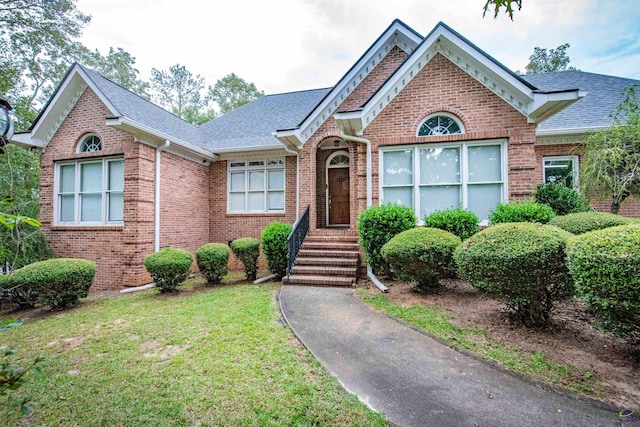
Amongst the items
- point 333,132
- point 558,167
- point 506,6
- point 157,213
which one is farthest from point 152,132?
point 558,167

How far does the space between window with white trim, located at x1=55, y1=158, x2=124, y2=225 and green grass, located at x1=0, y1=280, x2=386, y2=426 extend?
156 inches

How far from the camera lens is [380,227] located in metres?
6.65

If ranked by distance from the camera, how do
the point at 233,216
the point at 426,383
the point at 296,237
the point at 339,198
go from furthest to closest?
the point at 233,216 < the point at 339,198 < the point at 296,237 < the point at 426,383

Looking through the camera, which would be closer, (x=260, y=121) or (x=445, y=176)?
(x=445, y=176)

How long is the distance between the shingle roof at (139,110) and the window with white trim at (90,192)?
146cm

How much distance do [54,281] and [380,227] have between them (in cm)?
715

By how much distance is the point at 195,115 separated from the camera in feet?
91.3

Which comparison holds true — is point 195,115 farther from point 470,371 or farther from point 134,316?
point 470,371

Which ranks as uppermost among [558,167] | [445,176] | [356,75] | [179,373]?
[356,75]

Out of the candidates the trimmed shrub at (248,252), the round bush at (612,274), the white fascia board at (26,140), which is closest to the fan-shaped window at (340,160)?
the trimmed shrub at (248,252)

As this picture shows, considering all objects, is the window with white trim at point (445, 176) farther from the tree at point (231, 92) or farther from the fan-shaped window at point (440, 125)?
the tree at point (231, 92)

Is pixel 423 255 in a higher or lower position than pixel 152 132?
lower

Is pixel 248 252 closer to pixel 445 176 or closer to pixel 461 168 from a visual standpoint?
pixel 445 176

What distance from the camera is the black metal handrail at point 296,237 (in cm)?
732
